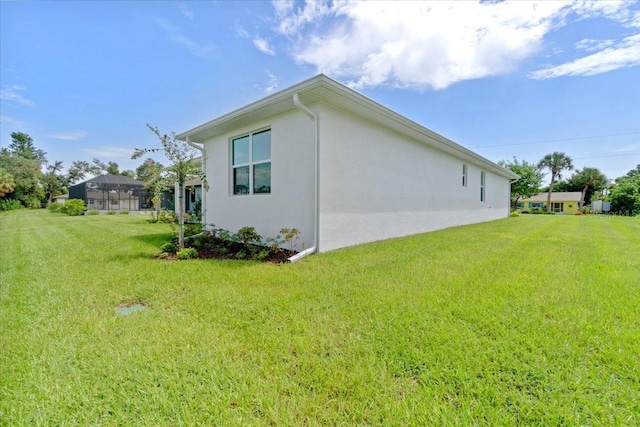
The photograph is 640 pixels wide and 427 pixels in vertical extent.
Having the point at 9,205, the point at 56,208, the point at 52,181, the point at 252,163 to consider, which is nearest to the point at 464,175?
the point at 252,163

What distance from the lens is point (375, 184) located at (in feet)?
22.4

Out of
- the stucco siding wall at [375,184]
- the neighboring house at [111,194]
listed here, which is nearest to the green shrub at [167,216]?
the stucco siding wall at [375,184]

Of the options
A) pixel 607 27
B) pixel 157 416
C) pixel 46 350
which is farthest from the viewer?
pixel 607 27

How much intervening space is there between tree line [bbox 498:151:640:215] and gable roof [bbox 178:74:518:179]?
28.4 metres

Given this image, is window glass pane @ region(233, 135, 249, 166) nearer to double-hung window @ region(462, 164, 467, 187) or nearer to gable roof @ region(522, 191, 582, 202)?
double-hung window @ region(462, 164, 467, 187)

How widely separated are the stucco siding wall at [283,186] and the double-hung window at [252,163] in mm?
152

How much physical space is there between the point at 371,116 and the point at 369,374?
18.8ft

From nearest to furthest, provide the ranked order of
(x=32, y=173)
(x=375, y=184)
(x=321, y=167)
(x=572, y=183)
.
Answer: (x=321, y=167) → (x=375, y=184) → (x=32, y=173) → (x=572, y=183)

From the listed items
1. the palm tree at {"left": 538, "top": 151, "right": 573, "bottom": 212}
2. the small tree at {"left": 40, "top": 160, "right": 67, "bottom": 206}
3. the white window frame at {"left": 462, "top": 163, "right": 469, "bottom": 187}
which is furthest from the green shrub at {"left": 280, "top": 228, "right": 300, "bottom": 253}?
the palm tree at {"left": 538, "top": 151, "right": 573, "bottom": 212}

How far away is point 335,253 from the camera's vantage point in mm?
5461

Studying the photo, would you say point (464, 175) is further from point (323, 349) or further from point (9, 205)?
point (9, 205)

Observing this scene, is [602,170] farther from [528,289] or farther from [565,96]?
[528,289]

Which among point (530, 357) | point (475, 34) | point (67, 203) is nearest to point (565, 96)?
point (475, 34)

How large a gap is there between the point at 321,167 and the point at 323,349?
3.94 metres
